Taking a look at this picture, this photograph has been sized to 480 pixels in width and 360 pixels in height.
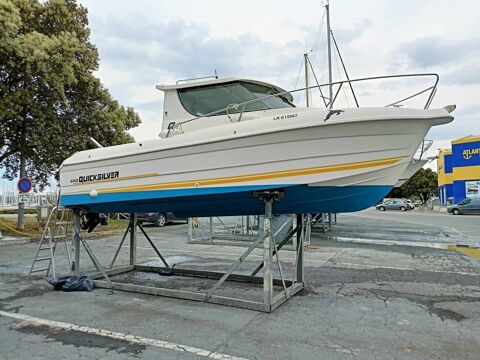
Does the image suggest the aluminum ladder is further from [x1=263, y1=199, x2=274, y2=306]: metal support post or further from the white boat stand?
[x1=263, y1=199, x2=274, y2=306]: metal support post

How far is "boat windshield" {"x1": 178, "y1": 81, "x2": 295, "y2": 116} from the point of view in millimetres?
5616

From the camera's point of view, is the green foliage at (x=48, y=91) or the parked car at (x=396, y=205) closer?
the green foliage at (x=48, y=91)

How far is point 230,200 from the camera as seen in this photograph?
216 inches

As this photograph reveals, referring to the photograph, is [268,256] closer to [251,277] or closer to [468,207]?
[251,277]

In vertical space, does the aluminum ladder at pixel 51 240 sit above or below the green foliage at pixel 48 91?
below

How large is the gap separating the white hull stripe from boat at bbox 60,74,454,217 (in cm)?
197

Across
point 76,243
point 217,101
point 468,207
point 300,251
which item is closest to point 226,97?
point 217,101

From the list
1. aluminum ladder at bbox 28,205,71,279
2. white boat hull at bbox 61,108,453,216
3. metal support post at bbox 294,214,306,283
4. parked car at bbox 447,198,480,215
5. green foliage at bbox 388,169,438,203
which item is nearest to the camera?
white boat hull at bbox 61,108,453,216

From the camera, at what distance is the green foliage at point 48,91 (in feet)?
41.4

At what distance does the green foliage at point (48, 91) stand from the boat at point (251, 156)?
8294 mm

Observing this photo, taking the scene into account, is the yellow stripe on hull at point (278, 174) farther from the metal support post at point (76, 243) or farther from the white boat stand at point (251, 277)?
the metal support post at point (76, 243)

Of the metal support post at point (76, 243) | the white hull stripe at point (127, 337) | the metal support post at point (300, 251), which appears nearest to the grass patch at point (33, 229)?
the metal support post at point (76, 243)

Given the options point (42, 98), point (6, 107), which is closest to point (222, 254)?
point (6, 107)

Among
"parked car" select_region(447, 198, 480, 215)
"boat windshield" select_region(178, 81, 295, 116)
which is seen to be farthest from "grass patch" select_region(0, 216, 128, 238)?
"parked car" select_region(447, 198, 480, 215)
